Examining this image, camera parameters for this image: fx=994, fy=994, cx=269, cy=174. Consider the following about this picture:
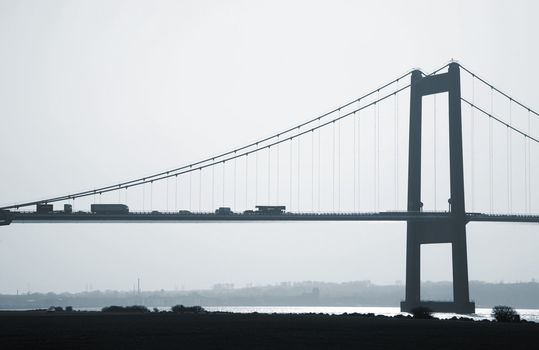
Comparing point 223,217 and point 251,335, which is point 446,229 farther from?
point 251,335

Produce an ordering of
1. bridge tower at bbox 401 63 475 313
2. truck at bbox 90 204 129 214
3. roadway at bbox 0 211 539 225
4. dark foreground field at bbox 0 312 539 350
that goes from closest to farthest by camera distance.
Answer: dark foreground field at bbox 0 312 539 350 < bridge tower at bbox 401 63 475 313 < roadway at bbox 0 211 539 225 < truck at bbox 90 204 129 214

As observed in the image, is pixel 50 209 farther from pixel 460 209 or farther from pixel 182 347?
pixel 182 347

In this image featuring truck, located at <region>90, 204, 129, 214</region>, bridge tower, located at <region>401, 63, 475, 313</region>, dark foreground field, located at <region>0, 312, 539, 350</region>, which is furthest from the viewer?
truck, located at <region>90, 204, 129, 214</region>

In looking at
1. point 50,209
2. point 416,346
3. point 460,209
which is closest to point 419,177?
point 460,209

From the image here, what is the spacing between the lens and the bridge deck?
79.4 m

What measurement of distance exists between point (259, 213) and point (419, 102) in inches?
648

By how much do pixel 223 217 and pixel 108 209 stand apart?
9537 millimetres

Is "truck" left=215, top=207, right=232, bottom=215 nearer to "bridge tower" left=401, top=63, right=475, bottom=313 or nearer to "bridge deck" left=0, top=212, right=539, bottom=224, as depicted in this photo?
"bridge deck" left=0, top=212, right=539, bottom=224

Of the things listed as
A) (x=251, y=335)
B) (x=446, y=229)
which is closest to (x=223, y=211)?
(x=446, y=229)

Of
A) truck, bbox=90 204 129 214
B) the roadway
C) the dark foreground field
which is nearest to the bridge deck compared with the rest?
the roadway

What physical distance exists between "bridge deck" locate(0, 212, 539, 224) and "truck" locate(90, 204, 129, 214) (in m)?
1.05

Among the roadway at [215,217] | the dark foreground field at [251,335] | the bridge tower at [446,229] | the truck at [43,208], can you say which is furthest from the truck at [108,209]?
the dark foreground field at [251,335]

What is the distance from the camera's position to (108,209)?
3236 inches

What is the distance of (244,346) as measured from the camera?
28.0 meters
